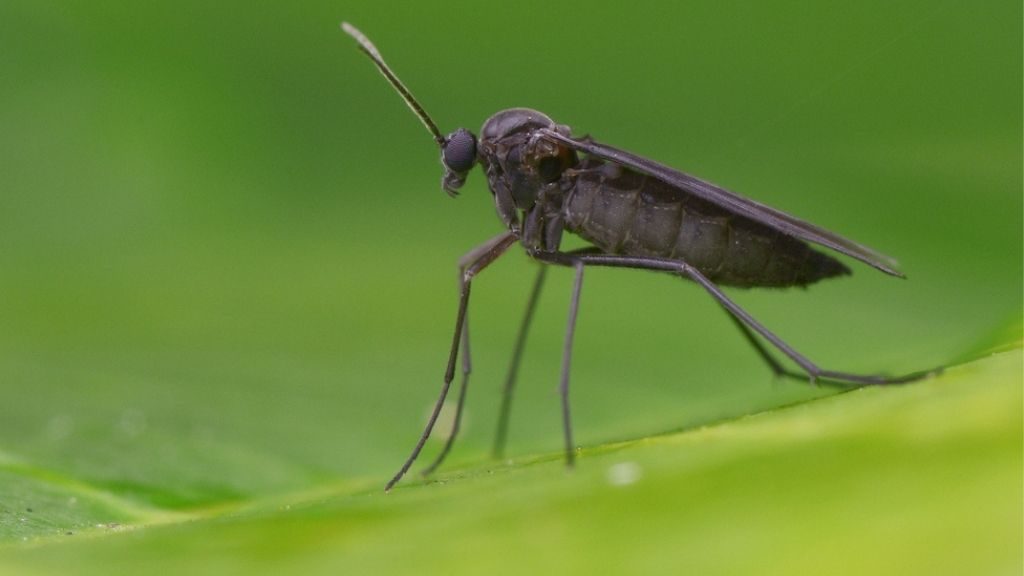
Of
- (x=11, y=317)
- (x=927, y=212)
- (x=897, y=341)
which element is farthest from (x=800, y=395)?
(x=11, y=317)

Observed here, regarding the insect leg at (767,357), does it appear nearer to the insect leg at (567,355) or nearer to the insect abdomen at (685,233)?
the insect abdomen at (685,233)

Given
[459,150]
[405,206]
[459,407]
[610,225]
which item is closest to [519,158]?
[459,150]

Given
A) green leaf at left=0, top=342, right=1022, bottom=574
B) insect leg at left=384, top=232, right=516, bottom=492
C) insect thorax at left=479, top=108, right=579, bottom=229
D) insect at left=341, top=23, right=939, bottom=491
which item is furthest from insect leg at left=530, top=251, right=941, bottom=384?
green leaf at left=0, top=342, right=1022, bottom=574

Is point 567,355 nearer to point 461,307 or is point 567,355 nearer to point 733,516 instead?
point 461,307

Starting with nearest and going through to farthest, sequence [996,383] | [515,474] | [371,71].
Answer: [996,383], [515,474], [371,71]

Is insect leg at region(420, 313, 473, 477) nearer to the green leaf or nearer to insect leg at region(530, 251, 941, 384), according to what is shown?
insect leg at region(530, 251, 941, 384)

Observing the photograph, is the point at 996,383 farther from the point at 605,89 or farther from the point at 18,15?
the point at 18,15
